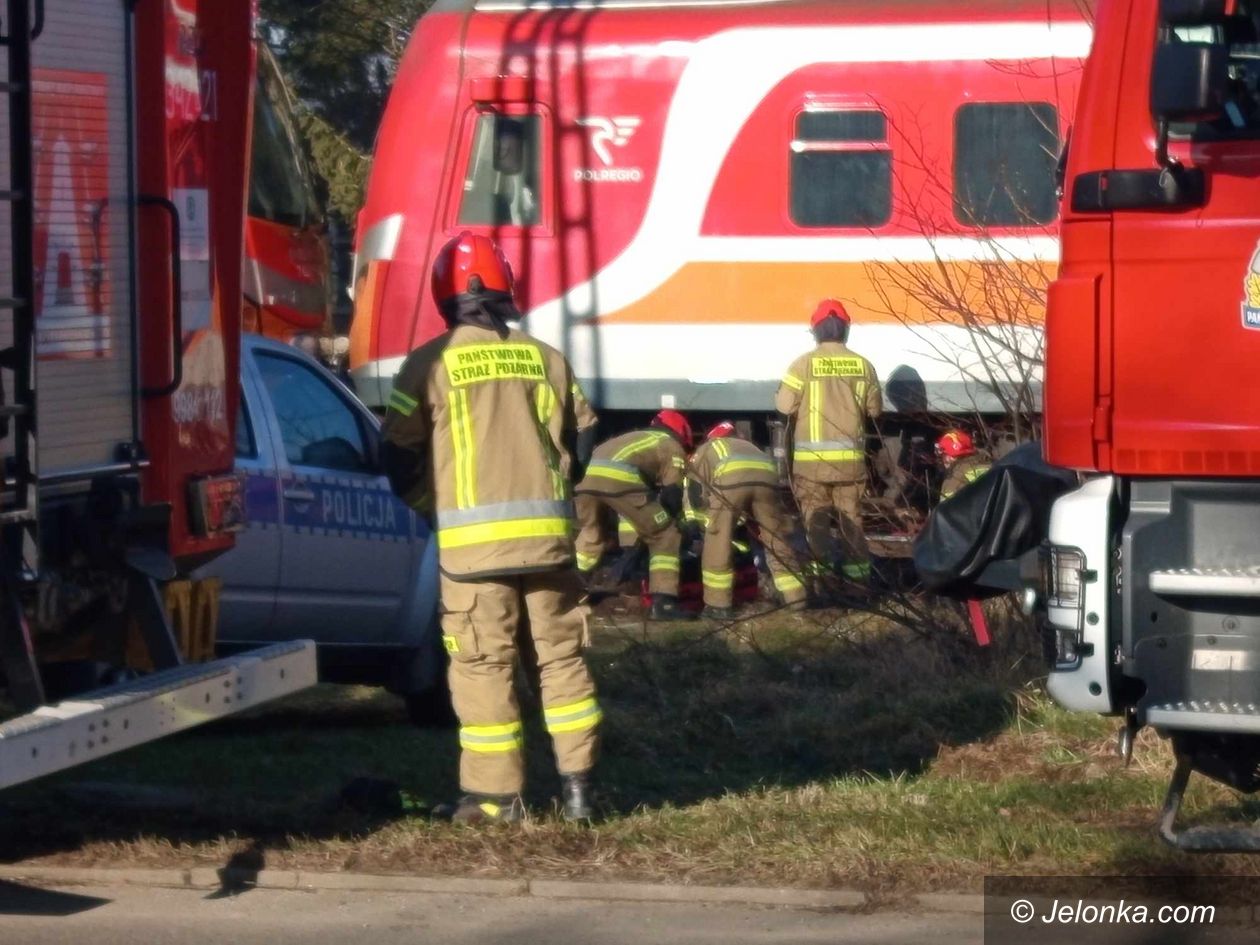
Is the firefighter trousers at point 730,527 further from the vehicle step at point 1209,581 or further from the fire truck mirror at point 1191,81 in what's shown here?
the fire truck mirror at point 1191,81

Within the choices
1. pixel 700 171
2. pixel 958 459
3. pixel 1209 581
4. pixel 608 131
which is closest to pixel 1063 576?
pixel 1209 581

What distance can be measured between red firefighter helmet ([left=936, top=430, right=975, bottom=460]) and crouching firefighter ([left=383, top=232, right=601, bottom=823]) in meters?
3.87

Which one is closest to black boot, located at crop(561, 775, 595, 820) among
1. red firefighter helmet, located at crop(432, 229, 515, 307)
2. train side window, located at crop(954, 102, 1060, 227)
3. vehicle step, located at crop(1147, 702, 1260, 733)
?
red firefighter helmet, located at crop(432, 229, 515, 307)

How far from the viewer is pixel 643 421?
490 inches

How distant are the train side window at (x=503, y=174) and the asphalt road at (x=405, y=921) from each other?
6953 mm

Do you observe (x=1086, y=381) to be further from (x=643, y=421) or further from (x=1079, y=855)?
(x=643, y=421)

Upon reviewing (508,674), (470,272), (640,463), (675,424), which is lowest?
(508,674)

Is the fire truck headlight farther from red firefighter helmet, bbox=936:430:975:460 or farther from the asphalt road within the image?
red firefighter helmet, bbox=936:430:975:460

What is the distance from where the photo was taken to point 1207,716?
4.66m

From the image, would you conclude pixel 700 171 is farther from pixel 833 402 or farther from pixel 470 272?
pixel 470 272

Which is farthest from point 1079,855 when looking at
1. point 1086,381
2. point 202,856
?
point 202,856

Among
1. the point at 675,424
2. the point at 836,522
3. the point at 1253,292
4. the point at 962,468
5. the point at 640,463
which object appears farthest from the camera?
the point at 675,424

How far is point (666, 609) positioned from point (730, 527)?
2.14 feet

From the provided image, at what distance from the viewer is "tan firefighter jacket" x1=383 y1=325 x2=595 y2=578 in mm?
6043
